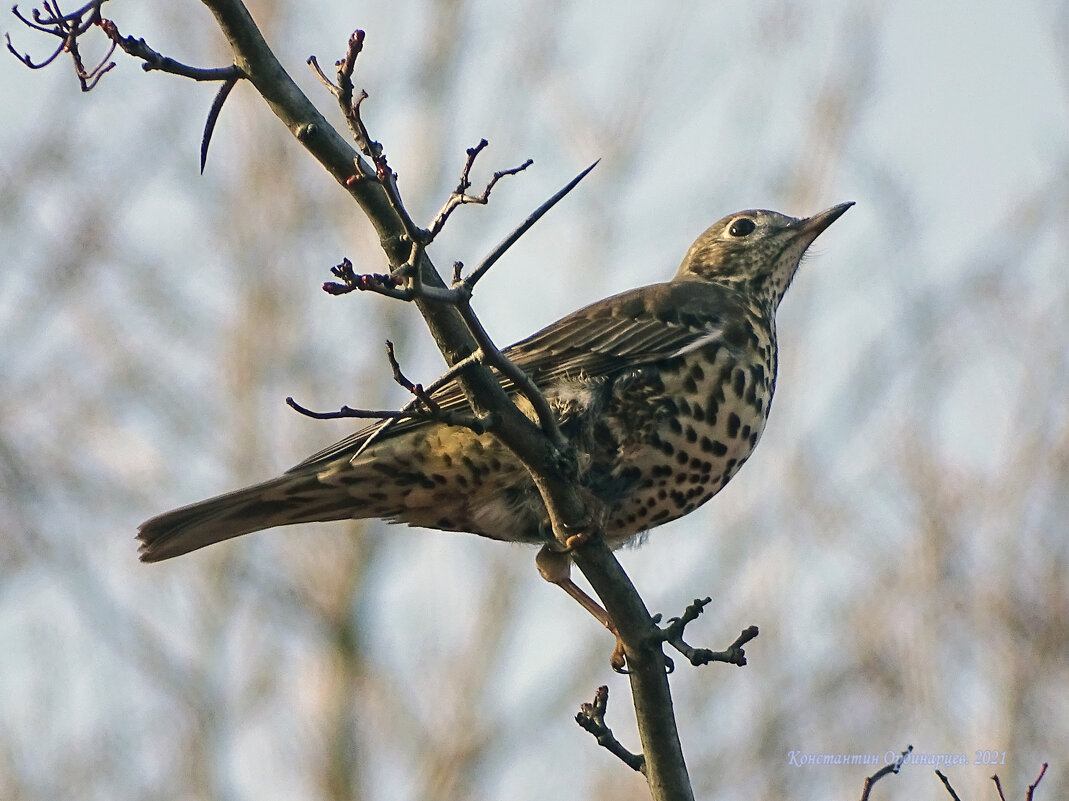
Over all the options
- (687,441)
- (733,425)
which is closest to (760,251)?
(733,425)

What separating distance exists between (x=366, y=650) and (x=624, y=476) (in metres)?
7.45

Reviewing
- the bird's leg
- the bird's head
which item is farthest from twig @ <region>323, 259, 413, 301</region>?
the bird's head

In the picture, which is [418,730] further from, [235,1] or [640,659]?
[235,1]

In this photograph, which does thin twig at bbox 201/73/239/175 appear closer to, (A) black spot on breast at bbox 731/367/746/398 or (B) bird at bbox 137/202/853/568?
(B) bird at bbox 137/202/853/568

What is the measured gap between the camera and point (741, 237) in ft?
22.0

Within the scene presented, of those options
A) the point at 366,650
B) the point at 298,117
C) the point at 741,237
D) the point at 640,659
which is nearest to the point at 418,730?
the point at 366,650

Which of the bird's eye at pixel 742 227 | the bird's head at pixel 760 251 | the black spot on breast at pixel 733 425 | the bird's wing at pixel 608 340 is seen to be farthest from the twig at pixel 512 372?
the bird's eye at pixel 742 227

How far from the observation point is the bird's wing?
16.4ft

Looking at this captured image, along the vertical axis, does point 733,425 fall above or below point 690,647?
above

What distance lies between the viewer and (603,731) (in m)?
4.00

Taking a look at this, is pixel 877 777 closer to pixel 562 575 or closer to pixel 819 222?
pixel 562 575

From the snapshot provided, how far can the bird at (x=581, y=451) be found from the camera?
4.82 m

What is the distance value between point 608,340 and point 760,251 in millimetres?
1477

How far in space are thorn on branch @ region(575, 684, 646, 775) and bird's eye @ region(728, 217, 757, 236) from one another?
313 cm
